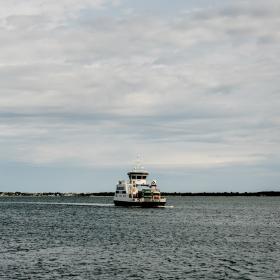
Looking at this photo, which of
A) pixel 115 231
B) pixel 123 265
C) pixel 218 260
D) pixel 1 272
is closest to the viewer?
pixel 1 272

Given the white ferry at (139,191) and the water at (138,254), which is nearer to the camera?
the water at (138,254)

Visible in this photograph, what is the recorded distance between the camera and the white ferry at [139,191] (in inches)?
6009

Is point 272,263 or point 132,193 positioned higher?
point 132,193

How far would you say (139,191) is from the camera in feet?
517

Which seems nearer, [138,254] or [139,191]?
[138,254]

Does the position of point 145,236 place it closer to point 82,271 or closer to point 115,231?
point 115,231

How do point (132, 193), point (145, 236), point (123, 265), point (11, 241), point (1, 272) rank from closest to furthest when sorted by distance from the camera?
point (1, 272)
point (123, 265)
point (11, 241)
point (145, 236)
point (132, 193)

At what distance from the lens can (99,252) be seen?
6009cm

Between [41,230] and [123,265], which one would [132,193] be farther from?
[123,265]

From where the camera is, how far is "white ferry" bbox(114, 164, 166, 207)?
501 feet

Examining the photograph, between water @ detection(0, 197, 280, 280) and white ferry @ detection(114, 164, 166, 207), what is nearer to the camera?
water @ detection(0, 197, 280, 280)

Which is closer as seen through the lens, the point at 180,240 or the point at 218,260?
the point at 218,260

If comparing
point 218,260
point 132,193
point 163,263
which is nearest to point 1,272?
point 163,263

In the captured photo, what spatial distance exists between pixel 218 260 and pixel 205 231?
35156 mm
